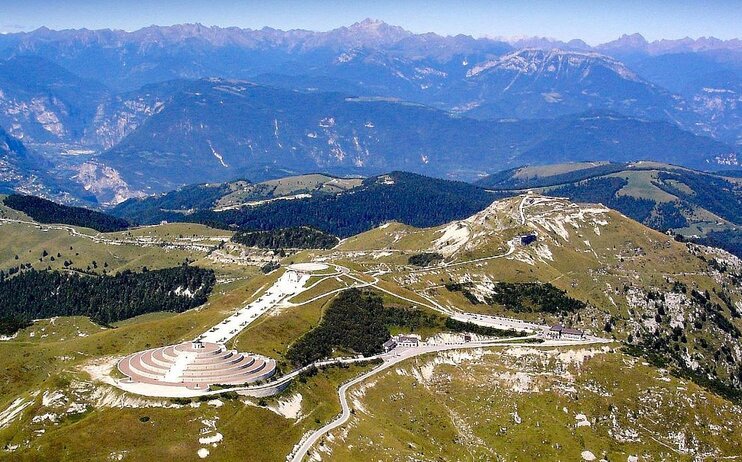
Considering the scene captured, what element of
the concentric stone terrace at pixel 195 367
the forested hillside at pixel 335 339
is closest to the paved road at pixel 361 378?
the forested hillside at pixel 335 339

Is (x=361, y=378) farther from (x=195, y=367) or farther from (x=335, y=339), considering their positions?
(x=195, y=367)

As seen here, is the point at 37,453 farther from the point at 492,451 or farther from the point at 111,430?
the point at 492,451

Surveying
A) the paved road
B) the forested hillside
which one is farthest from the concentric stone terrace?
the paved road

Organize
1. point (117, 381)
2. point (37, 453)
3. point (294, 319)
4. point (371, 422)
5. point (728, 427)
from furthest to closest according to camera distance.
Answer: point (294, 319), point (728, 427), point (371, 422), point (117, 381), point (37, 453)

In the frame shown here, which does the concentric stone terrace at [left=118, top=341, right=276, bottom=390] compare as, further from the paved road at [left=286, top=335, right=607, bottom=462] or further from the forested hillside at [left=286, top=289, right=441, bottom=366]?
the paved road at [left=286, top=335, right=607, bottom=462]

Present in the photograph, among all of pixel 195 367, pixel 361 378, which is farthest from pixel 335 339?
pixel 195 367

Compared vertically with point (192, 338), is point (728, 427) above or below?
below

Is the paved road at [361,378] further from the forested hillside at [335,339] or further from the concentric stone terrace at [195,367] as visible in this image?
the concentric stone terrace at [195,367]

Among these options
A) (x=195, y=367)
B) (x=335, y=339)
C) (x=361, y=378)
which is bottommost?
(x=361, y=378)

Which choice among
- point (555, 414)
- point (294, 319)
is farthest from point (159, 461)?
point (555, 414)
